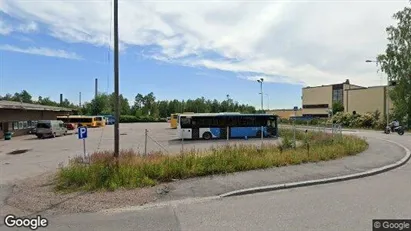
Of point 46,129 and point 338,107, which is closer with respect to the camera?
point 46,129

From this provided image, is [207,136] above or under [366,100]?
under

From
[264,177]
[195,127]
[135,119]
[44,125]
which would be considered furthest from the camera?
[135,119]

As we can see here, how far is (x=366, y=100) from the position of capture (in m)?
84.2

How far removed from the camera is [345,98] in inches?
3649

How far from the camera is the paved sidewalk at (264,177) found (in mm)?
9609

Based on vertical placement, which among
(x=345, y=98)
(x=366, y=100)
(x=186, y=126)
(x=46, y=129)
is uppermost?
(x=345, y=98)

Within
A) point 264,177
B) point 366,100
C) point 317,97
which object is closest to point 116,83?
point 264,177

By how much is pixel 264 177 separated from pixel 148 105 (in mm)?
113394

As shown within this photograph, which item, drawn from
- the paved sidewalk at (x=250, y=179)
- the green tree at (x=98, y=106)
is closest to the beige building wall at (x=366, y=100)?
the green tree at (x=98, y=106)

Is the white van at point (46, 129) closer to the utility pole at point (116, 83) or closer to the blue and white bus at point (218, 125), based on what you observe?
the blue and white bus at point (218, 125)

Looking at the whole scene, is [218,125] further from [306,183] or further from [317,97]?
[317,97]

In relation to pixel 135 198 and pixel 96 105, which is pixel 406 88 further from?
pixel 96 105

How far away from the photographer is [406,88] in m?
47.4

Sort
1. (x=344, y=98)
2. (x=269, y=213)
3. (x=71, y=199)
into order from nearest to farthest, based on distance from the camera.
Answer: (x=269, y=213) → (x=71, y=199) → (x=344, y=98)
